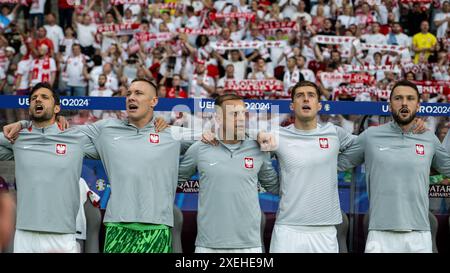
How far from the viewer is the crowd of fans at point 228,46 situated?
A: 16.1 meters

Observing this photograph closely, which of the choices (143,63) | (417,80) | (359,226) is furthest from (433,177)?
(143,63)

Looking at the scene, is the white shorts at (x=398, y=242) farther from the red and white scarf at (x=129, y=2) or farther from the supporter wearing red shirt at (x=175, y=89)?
the red and white scarf at (x=129, y=2)

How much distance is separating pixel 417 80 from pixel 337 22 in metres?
2.27

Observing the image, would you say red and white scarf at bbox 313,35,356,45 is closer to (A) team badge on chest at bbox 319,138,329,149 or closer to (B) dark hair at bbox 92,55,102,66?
(B) dark hair at bbox 92,55,102,66

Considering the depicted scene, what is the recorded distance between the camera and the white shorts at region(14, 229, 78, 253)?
7469 mm

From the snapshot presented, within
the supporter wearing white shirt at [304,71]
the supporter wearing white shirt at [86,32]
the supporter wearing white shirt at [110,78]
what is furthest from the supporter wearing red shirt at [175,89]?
the supporter wearing white shirt at [86,32]

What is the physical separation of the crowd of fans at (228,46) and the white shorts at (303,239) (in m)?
7.75

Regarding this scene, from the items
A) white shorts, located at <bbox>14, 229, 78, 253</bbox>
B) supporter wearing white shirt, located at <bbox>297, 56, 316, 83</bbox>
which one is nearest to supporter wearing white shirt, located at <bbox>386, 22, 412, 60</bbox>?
supporter wearing white shirt, located at <bbox>297, 56, 316, 83</bbox>

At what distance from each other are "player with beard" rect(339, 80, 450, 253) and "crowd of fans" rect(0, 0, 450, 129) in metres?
7.41

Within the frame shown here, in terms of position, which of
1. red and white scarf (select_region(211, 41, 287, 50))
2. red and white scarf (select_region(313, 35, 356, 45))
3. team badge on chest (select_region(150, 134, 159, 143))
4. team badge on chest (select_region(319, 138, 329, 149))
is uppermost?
red and white scarf (select_region(313, 35, 356, 45))

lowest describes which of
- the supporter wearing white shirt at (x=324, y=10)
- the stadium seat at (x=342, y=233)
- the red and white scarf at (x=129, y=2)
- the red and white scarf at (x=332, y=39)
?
the stadium seat at (x=342, y=233)

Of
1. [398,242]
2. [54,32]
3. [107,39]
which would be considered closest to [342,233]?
[398,242]

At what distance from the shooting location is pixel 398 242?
25.3 ft
